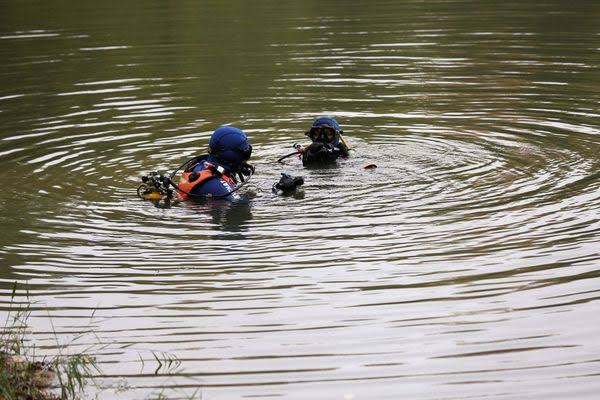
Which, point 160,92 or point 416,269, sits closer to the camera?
point 416,269

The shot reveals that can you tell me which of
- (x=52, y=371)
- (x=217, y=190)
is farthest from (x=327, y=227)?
(x=52, y=371)

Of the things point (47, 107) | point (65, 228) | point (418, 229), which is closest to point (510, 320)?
point (418, 229)

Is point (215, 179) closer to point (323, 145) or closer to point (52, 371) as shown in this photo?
point (323, 145)

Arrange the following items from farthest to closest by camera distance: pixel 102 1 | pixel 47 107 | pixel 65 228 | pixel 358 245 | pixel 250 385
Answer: pixel 102 1, pixel 47 107, pixel 65 228, pixel 358 245, pixel 250 385

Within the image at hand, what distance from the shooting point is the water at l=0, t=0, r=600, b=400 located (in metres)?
7.75

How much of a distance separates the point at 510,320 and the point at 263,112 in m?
11.3

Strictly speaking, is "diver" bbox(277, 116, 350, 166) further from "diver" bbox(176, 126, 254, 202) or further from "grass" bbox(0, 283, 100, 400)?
"grass" bbox(0, 283, 100, 400)

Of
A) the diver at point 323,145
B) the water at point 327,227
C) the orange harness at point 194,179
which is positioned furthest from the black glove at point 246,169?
the diver at point 323,145

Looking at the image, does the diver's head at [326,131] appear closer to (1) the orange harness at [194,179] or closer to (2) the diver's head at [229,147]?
(2) the diver's head at [229,147]

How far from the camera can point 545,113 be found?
17828 millimetres

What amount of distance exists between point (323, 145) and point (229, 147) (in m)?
2.12

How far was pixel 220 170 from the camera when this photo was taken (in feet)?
42.4

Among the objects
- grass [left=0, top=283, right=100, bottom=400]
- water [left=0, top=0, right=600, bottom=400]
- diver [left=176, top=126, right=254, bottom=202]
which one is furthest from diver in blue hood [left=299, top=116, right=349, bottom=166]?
grass [left=0, top=283, right=100, bottom=400]

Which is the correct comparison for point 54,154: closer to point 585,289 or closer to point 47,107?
point 47,107
